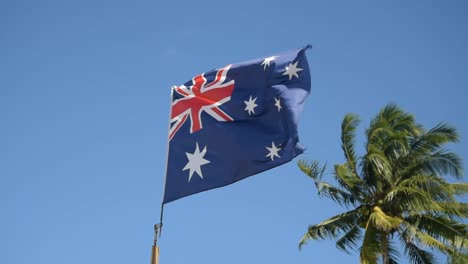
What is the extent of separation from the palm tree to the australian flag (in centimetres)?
777

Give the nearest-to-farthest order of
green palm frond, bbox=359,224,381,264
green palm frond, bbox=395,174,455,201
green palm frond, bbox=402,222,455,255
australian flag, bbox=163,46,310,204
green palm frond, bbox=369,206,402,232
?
australian flag, bbox=163,46,310,204
green palm frond, bbox=369,206,402,232
green palm frond, bbox=359,224,381,264
green palm frond, bbox=402,222,455,255
green palm frond, bbox=395,174,455,201

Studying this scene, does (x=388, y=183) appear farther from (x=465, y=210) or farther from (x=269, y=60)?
(x=269, y=60)

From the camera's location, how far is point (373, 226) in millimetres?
26969

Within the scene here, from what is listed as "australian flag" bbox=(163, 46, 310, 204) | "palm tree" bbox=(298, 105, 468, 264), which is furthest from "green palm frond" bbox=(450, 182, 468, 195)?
"australian flag" bbox=(163, 46, 310, 204)

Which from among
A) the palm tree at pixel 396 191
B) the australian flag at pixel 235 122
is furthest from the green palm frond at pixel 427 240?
the australian flag at pixel 235 122

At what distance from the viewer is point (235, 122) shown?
20547 mm

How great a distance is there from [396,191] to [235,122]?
9029 millimetres

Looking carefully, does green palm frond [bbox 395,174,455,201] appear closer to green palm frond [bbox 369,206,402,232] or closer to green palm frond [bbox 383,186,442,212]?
green palm frond [bbox 383,186,442,212]

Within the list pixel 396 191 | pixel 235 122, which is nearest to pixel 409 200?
pixel 396 191

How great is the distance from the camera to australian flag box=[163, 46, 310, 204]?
1902 cm

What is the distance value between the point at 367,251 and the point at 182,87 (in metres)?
9.51

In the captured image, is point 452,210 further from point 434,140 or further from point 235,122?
point 235,122

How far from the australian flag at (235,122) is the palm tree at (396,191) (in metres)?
7.77

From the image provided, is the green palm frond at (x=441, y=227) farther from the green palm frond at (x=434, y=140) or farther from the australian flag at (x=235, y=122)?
the australian flag at (x=235, y=122)
